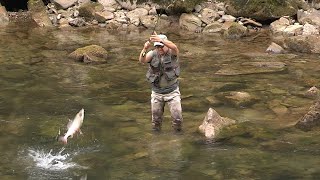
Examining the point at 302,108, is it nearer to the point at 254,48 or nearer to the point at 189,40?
the point at 254,48

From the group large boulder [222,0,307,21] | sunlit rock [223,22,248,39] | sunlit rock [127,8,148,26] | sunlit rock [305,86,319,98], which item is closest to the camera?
sunlit rock [305,86,319,98]

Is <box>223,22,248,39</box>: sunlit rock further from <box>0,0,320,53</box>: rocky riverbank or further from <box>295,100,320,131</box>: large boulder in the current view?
<box>295,100,320,131</box>: large boulder

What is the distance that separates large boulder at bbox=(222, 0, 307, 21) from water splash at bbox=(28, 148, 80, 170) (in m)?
19.8

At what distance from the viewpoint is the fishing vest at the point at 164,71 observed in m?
11.7

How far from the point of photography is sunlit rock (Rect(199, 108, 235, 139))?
12.5m

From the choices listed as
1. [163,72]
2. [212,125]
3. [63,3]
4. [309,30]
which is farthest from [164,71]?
[63,3]

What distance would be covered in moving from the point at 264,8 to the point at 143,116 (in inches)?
664

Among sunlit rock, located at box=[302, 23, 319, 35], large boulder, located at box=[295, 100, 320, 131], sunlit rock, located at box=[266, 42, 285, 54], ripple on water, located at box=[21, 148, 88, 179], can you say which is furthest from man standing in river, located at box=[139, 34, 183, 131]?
sunlit rock, located at box=[302, 23, 319, 35]

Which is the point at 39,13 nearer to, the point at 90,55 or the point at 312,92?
the point at 90,55

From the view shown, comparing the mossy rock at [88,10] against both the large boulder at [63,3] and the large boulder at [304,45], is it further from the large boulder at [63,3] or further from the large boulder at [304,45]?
the large boulder at [304,45]

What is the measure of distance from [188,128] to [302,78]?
719cm

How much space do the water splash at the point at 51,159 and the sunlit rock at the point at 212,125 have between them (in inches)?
135

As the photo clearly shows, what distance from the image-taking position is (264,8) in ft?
A: 95.7

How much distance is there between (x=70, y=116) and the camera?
1470 centimetres
